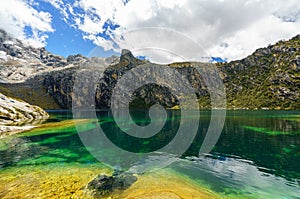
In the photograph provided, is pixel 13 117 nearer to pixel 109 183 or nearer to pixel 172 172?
pixel 109 183

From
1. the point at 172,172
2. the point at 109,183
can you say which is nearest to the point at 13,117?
the point at 109,183

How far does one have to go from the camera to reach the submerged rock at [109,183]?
21.2 m

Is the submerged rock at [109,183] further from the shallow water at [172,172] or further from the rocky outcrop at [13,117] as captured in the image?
the rocky outcrop at [13,117]

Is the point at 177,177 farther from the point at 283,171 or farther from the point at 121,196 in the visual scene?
the point at 283,171

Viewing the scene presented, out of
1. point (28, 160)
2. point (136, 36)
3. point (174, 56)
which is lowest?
point (28, 160)

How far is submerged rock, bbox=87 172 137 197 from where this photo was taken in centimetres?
2122

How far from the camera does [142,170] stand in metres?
29.6

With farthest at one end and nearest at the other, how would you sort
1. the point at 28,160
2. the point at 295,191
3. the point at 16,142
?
the point at 16,142
the point at 28,160
the point at 295,191

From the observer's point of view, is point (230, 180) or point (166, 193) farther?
point (230, 180)

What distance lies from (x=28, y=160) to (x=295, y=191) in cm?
A: 4210

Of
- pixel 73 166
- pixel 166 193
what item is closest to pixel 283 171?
pixel 166 193

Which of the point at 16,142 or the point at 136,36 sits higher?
the point at 136,36

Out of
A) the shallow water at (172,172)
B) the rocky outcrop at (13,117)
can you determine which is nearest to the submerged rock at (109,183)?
the shallow water at (172,172)

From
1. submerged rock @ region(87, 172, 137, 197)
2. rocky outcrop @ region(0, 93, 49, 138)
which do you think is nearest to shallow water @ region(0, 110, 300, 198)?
submerged rock @ region(87, 172, 137, 197)
